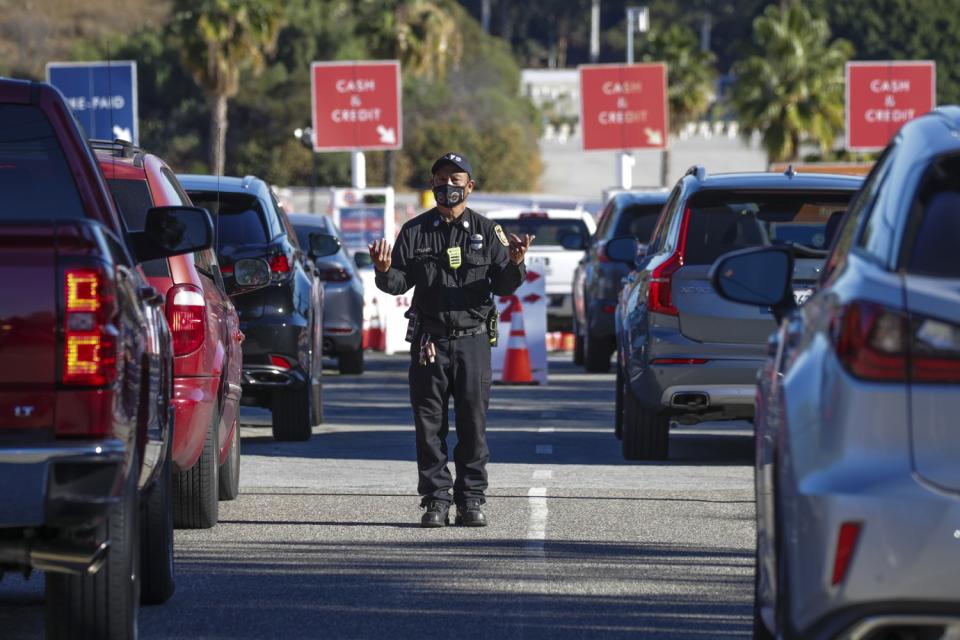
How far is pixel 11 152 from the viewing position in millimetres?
6953

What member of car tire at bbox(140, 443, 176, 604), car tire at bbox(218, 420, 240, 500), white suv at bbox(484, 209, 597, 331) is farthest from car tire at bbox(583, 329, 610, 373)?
car tire at bbox(140, 443, 176, 604)

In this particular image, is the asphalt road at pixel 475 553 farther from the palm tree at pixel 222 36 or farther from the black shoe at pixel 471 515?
the palm tree at pixel 222 36

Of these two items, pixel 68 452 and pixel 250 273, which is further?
pixel 250 273

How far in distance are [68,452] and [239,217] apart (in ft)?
26.3

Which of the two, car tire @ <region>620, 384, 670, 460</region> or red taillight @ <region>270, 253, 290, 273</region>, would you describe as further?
red taillight @ <region>270, 253, 290, 273</region>

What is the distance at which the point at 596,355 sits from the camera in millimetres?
21781

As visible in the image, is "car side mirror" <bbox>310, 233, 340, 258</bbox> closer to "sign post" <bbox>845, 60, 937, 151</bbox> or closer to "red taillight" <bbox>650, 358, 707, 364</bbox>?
"red taillight" <bbox>650, 358, 707, 364</bbox>

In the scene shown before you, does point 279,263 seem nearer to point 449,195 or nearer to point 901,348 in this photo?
point 449,195

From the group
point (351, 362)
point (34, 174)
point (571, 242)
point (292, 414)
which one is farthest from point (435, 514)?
point (351, 362)

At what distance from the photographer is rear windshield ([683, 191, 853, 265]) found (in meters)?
11.9

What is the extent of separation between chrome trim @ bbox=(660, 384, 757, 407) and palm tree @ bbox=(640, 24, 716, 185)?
71.7 m

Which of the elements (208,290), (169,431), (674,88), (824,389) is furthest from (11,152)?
(674,88)

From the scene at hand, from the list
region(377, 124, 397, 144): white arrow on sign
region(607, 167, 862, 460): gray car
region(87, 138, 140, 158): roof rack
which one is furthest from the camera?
region(377, 124, 397, 144): white arrow on sign

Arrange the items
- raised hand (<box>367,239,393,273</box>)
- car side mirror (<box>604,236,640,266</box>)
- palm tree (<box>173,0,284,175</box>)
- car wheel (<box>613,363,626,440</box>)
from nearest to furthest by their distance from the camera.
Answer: raised hand (<box>367,239,393,273</box>), car side mirror (<box>604,236,640,266</box>), car wheel (<box>613,363,626,440</box>), palm tree (<box>173,0,284,175</box>)
